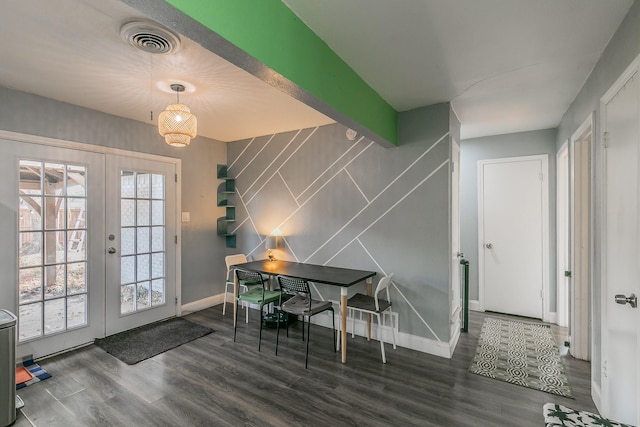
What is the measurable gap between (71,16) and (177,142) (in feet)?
3.21

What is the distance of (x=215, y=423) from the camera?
6.50 feet

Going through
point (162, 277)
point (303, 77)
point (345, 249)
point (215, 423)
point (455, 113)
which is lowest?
point (215, 423)

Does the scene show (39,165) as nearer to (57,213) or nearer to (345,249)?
(57,213)

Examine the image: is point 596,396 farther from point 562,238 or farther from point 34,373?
point 34,373

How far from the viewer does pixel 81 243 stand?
3.13 meters

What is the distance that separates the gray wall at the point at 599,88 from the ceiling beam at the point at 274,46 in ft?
5.07

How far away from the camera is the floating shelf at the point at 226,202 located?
15.3 ft

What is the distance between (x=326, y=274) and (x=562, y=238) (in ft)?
9.55

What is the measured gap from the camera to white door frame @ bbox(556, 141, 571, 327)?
11.6 feet

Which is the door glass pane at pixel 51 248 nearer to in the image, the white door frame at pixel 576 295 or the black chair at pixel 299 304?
the black chair at pixel 299 304

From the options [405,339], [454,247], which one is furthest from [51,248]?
[454,247]

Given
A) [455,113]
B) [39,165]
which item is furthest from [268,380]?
[455,113]

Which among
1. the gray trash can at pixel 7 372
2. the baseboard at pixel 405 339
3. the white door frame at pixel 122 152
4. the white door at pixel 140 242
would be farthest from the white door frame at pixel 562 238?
the gray trash can at pixel 7 372

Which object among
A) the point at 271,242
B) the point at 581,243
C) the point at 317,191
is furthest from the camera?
the point at 271,242
